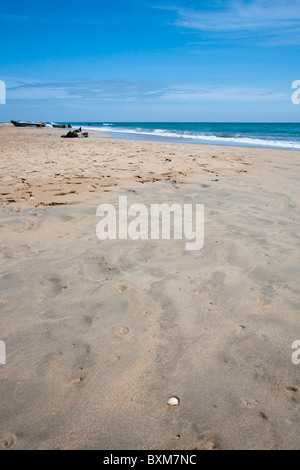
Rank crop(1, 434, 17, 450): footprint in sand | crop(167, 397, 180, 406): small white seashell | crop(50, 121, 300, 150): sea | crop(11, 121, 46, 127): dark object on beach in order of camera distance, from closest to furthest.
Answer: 1. crop(1, 434, 17, 450): footprint in sand
2. crop(167, 397, 180, 406): small white seashell
3. crop(50, 121, 300, 150): sea
4. crop(11, 121, 46, 127): dark object on beach

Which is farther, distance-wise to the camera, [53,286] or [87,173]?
[87,173]

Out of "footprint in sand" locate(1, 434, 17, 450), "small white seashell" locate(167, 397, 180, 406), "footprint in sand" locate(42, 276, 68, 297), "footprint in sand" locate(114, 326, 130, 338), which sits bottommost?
"footprint in sand" locate(1, 434, 17, 450)

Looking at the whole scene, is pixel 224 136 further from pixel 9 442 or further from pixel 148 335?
pixel 9 442

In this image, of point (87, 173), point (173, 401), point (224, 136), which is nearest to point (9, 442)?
point (173, 401)

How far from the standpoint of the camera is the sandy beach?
144 centimetres

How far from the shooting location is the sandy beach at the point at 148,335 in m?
1.44

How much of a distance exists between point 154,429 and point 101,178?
5.61m

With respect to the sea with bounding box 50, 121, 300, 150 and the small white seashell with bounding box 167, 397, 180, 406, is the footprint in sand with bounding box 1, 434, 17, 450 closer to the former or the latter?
the small white seashell with bounding box 167, 397, 180, 406

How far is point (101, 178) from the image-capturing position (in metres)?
6.48

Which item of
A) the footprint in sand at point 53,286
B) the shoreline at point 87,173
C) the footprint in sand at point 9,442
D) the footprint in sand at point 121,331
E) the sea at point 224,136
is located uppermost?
Result: the sea at point 224,136

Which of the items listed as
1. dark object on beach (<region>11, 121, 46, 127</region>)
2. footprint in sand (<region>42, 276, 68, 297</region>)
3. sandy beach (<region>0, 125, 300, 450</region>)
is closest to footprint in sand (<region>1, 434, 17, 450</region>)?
sandy beach (<region>0, 125, 300, 450</region>)

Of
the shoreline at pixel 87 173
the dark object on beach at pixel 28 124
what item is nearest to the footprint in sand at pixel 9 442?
the shoreline at pixel 87 173

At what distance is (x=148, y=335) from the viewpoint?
6.63ft

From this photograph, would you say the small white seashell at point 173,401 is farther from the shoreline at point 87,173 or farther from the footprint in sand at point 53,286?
the shoreline at point 87,173
